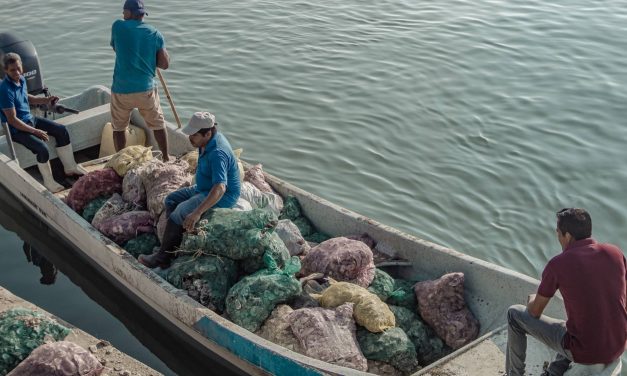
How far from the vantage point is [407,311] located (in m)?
7.42

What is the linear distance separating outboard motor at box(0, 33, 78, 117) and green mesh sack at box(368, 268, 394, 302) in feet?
16.0

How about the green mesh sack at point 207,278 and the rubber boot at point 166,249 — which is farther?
the rubber boot at point 166,249

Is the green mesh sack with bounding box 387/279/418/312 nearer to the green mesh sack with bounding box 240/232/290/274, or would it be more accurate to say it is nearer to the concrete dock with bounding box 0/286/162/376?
the green mesh sack with bounding box 240/232/290/274

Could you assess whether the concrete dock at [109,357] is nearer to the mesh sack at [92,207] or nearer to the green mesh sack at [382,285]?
the mesh sack at [92,207]

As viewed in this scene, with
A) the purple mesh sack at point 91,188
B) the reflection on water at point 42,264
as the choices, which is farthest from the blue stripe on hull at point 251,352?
the reflection on water at point 42,264

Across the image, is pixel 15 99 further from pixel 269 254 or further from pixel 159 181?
pixel 269 254

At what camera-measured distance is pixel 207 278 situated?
745cm

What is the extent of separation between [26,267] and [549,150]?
7.50m

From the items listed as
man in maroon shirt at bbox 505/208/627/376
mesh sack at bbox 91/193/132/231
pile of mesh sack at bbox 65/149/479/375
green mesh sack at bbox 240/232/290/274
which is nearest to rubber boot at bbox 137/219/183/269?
pile of mesh sack at bbox 65/149/479/375

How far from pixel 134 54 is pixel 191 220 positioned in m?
2.88

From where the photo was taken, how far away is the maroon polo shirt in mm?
5449

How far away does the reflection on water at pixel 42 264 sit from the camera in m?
9.35

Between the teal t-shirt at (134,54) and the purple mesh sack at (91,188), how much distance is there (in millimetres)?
1320

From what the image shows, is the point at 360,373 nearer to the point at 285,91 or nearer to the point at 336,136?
the point at 336,136
